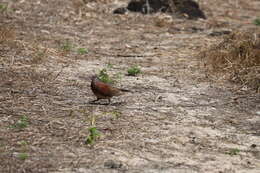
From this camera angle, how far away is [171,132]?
5.92 m

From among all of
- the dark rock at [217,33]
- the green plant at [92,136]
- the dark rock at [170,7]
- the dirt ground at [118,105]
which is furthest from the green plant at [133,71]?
the dark rock at [170,7]

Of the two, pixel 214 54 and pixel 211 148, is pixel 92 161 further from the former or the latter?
pixel 214 54

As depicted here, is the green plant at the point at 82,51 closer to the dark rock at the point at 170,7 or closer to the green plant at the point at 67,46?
the green plant at the point at 67,46

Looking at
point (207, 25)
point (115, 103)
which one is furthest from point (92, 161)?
point (207, 25)

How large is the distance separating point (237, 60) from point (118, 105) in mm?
2999

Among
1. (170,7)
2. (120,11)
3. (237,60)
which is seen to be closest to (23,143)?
(237,60)

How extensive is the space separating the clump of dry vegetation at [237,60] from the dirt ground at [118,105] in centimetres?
21

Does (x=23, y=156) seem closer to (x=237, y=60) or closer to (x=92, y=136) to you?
(x=92, y=136)

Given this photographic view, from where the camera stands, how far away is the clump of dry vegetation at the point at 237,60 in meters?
8.23

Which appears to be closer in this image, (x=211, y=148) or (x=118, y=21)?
(x=211, y=148)

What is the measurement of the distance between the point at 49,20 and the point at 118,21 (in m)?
1.74

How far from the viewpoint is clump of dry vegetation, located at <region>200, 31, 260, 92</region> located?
823 cm

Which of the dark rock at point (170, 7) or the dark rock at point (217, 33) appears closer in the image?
the dark rock at point (217, 33)

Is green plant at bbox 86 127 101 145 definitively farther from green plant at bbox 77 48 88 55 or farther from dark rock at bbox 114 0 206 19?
dark rock at bbox 114 0 206 19
